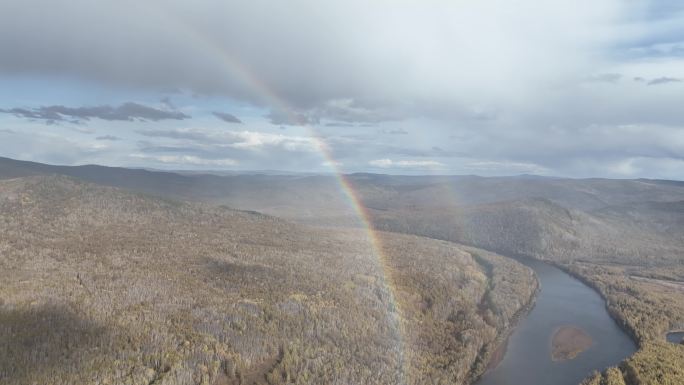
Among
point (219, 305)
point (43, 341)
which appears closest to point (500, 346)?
point (219, 305)

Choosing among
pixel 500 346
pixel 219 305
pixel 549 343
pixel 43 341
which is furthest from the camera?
pixel 549 343

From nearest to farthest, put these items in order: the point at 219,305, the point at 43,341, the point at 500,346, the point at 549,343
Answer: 1. the point at 43,341
2. the point at 219,305
3. the point at 500,346
4. the point at 549,343

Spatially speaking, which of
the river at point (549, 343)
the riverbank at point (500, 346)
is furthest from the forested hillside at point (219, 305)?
the river at point (549, 343)

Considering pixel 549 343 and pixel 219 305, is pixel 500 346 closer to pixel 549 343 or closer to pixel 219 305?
pixel 549 343

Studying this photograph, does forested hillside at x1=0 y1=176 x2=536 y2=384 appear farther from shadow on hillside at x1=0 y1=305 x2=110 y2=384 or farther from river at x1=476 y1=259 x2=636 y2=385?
river at x1=476 y1=259 x2=636 y2=385

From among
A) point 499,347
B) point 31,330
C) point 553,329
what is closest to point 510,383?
point 499,347

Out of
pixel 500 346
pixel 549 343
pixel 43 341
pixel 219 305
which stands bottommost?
pixel 549 343
